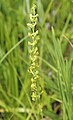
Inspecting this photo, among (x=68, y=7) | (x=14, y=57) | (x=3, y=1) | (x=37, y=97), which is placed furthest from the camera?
(x=68, y=7)

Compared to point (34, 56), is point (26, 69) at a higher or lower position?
lower

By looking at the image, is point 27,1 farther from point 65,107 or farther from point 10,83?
point 65,107

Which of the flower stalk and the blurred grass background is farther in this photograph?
the blurred grass background

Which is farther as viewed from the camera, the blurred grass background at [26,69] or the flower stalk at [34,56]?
the blurred grass background at [26,69]

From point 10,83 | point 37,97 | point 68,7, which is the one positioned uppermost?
point 68,7

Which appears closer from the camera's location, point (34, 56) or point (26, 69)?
point (34, 56)

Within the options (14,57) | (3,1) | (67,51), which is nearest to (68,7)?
(67,51)

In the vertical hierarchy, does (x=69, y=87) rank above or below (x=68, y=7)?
below

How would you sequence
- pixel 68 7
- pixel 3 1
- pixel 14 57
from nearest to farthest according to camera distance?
1. pixel 14 57
2. pixel 3 1
3. pixel 68 7

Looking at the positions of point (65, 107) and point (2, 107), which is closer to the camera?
point (65, 107)
